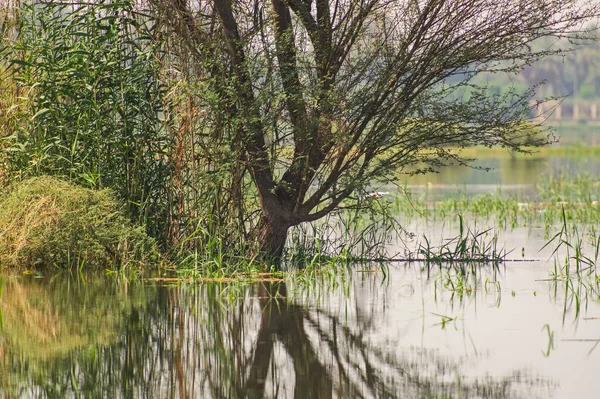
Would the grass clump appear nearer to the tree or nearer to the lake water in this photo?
the lake water

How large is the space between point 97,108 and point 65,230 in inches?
47.4

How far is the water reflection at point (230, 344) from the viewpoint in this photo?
221 inches

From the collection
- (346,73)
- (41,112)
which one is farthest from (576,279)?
(41,112)

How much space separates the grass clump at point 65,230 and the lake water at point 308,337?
1.27ft

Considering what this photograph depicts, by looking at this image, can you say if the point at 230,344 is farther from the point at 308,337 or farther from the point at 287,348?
the point at 308,337

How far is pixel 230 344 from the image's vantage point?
6766 millimetres

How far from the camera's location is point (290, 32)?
9.46 m

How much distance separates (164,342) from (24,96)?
4.68m

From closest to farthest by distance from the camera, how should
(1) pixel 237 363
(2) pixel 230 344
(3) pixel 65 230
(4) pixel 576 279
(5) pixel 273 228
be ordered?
(1) pixel 237 363 < (2) pixel 230 344 < (4) pixel 576 279 < (3) pixel 65 230 < (5) pixel 273 228

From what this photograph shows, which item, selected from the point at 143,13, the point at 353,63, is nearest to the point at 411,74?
the point at 353,63

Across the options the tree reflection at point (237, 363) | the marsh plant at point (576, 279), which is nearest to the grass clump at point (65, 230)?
the tree reflection at point (237, 363)

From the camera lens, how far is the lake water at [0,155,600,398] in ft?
18.6

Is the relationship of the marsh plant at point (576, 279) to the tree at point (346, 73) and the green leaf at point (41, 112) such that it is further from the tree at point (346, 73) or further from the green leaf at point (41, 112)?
the green leaf at point (41, 112)

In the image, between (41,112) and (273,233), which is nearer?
(41,112)
